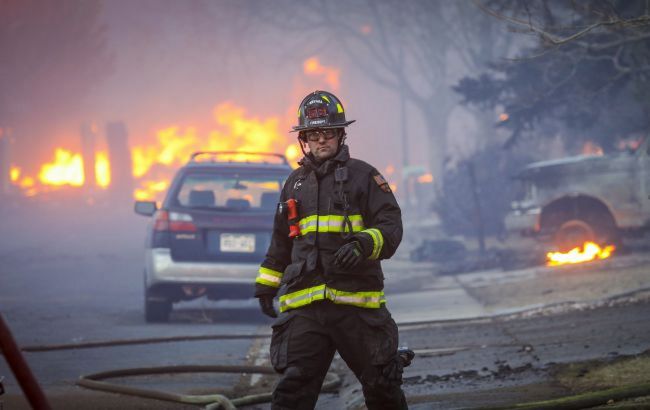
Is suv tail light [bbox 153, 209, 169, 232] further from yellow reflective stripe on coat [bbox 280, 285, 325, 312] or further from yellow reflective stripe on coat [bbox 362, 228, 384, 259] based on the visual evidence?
yellow reflective stripe on coat [bbox 362, 228, 384, 259]

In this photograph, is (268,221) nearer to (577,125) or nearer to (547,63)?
(547,63)

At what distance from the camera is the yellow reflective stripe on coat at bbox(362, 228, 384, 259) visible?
14.9ft

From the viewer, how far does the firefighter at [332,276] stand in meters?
4.56

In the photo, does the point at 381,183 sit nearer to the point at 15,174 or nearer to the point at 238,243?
the point at 238,243

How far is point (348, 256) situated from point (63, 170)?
41.6 m

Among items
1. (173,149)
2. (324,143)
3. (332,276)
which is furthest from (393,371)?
(173,149)

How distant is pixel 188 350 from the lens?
9094 millimetres

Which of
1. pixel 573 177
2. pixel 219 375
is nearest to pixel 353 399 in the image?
pixel 219 375

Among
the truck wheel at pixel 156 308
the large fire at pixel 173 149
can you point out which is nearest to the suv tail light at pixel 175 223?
the truck wheel at pixel 156 308

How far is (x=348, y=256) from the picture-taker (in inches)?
175

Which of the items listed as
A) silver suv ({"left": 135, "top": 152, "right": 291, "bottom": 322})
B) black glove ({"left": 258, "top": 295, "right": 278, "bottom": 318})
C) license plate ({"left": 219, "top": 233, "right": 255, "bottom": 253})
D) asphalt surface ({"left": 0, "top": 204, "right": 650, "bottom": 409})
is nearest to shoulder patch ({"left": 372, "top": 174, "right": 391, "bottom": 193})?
black glove ({"left": 258, "top": 295, "right": 278, "bottom": 318})

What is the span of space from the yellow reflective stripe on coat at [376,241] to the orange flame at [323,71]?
200 ft

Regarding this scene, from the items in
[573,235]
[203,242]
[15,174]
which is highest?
[15,174]

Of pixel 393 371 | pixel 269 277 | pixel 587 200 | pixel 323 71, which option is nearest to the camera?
pixel 393 371
